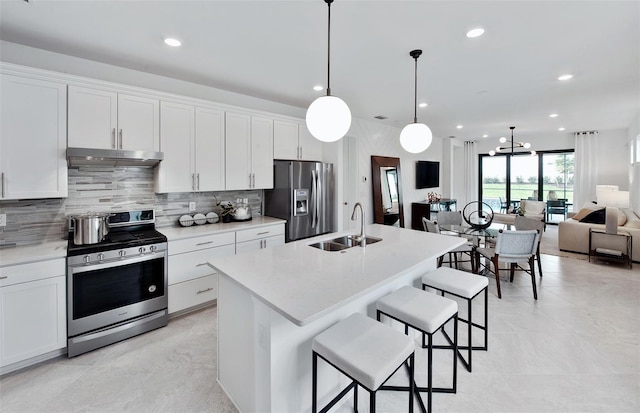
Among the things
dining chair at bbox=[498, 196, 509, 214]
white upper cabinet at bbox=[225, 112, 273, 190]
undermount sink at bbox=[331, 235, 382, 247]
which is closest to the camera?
undermount sink at bbox=[331, 235, 382, 247]

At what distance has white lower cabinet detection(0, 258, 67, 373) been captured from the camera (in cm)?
206

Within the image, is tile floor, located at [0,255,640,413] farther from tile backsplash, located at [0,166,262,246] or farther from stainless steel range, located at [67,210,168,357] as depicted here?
tile backsplash, located at [0,166,262,246]

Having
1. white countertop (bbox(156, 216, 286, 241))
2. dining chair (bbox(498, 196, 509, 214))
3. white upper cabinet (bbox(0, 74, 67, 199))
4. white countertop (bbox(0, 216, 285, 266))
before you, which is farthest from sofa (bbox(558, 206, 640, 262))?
white upper cabinet (bbox(0, 74, 67, 199))

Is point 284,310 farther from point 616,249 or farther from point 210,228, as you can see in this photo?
point 616,249

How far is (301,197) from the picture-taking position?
400 centimetres

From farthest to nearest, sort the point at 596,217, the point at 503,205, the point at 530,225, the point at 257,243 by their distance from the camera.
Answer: the point at 503,205 < the point at 596,217 < the point at 530,225 < the point at 257,243

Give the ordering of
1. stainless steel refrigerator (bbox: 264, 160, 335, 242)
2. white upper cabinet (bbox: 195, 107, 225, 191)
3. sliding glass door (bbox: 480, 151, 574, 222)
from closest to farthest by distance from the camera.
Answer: white upper cabinet (bbox: 195, 107, 225, 191), stainless steel refrigerator (bbox: 264, 160, 335, 242), sliding glass door (bbox: 480, 151, 574, 222)

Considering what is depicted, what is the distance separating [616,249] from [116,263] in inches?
279

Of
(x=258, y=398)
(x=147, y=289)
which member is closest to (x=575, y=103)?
(x=258, y=398)

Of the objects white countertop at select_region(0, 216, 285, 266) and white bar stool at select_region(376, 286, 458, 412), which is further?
white countertop at select_region(0, 216, 285, 266)

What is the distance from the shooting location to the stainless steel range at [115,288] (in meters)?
2.32

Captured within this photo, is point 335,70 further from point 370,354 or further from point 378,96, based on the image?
point 370,354

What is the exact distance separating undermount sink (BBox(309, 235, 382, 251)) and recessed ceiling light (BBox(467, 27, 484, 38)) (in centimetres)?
188

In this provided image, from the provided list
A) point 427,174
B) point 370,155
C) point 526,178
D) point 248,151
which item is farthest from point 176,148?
A: point 526,178
